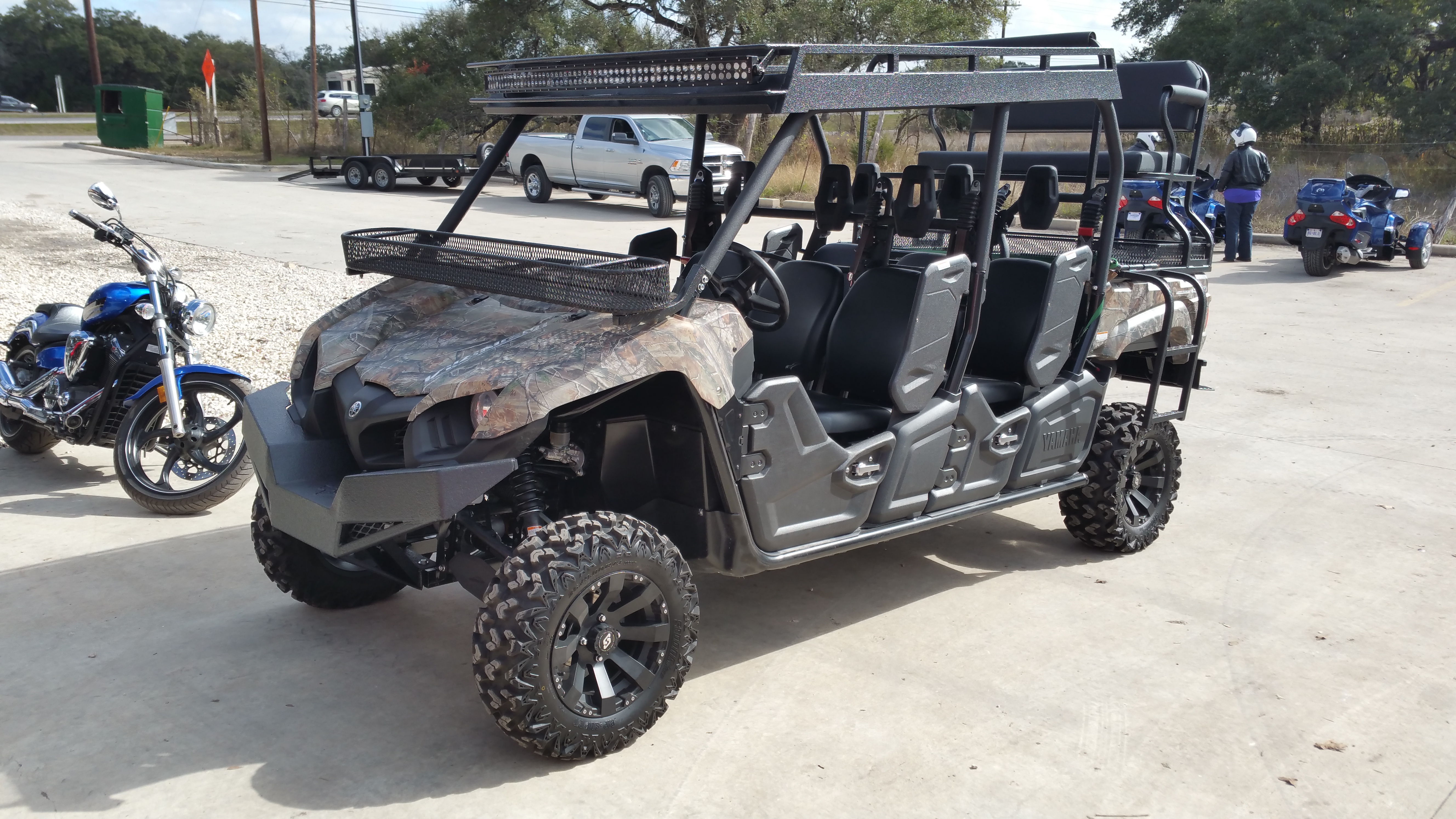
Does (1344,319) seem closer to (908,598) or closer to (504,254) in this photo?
(908,598)

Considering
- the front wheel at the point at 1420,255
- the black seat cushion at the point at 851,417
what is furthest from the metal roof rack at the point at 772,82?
the front wheel at the point at 1420,255

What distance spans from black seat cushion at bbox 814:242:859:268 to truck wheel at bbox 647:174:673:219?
1433 cm

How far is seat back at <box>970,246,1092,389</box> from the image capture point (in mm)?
4668

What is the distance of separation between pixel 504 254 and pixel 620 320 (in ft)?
2.30

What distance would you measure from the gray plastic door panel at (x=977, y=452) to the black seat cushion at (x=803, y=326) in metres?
0.70

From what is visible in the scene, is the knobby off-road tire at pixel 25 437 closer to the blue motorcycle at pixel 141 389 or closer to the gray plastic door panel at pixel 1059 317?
the blue motorcycle at pixel 141 389

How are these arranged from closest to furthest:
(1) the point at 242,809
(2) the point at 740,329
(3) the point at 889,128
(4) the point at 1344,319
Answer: (1) the point at 242,809 < (2) the point at 740,329 < (4) the point at 1344,319 < (3) the point at 889,128

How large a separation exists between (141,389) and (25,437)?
43.7 inches

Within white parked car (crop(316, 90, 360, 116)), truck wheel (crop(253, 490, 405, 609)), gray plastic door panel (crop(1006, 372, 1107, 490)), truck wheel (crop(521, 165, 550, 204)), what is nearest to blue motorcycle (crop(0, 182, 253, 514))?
truck wheel (crop(253, 490, 405, 609))

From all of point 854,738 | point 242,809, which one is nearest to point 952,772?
point 854,738

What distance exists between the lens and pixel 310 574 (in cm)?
426

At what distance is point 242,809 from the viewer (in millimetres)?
3105

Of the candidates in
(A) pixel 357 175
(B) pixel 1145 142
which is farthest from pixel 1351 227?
(A) pixel 357 175

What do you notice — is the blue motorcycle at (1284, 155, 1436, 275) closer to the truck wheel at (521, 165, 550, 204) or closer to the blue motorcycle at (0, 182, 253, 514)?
the truck wheel at (521, 165, 550, 204)
